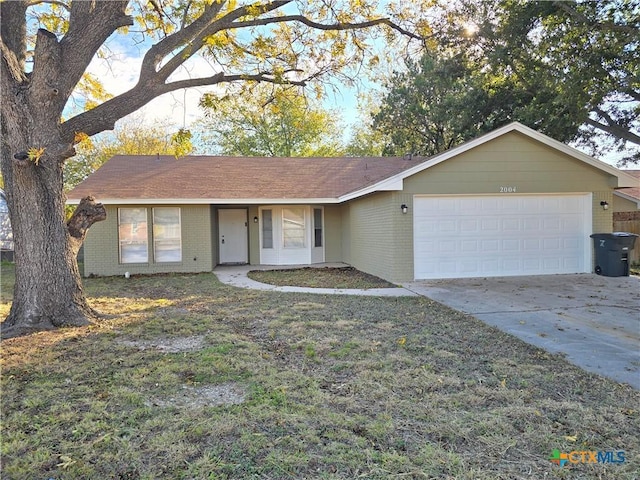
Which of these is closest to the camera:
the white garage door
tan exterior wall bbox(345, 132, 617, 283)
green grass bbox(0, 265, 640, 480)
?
green grass bbox(0, 265, 640, 480)

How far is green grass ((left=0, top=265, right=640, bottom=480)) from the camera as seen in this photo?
253 cm

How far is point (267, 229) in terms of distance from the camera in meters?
14.9

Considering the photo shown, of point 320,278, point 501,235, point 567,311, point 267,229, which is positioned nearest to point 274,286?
point 320,278

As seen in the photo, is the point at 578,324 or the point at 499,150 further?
the point at 499,150

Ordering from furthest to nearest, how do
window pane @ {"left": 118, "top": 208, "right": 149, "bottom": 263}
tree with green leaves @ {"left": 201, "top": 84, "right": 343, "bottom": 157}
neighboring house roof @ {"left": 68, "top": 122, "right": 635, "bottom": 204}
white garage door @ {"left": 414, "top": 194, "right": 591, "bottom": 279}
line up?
tree with green leaves @ {"left": 201, "top": 84, "right": 343, "bottom": 157}, window pane @ {"left": 118, "top": 208, "right": 149, "bottom": 263}, neighboring house roof @ {"left": 68, "top": 122, "right": 635, "bottom": 204}, white garage door @ {"left": 414, "top": 194, "right": 591, "bottom": 279}

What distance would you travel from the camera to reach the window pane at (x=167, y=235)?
13055 millimetres

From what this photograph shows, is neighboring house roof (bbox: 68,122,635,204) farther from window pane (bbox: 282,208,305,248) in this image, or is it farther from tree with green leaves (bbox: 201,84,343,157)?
tree with green leaves (bbox: 201,84,343,157)

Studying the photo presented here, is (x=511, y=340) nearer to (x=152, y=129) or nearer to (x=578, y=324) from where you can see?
(x=578, y=324)

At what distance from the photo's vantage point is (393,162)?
17344mm

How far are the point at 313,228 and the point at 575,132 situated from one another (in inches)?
391

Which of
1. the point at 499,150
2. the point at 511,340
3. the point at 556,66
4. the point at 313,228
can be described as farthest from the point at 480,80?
the point at 511,340

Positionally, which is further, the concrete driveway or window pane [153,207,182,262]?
window pane [153,207,182,262]

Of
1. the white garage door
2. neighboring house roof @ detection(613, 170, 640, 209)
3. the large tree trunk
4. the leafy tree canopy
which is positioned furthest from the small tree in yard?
the leafy tree canopy

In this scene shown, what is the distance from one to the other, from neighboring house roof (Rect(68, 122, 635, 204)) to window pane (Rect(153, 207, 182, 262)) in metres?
0.71
